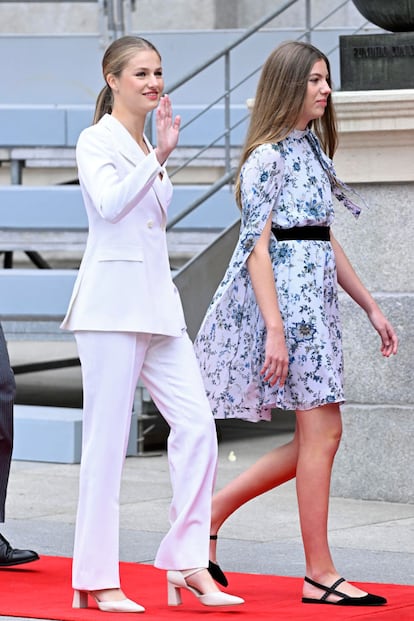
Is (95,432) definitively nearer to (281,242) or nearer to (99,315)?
(99,315)

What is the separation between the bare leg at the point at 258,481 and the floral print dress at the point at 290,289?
7.9 inches

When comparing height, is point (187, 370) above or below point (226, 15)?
below

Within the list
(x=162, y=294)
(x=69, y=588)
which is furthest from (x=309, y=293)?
(x=69, y=588)

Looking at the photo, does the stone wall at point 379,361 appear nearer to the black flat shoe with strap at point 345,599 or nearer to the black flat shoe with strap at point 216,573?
the black flat shoe with strap at point 216,573

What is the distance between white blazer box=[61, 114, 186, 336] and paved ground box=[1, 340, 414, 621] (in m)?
1.04

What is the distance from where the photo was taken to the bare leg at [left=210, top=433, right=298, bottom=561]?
592 centimetres

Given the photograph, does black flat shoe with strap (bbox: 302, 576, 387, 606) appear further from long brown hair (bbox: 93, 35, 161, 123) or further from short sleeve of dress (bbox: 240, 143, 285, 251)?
long brown hair (bbox: 93, 35, 161, 123)

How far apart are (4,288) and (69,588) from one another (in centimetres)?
444

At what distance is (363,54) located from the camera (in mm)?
8094

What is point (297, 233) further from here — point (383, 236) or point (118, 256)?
point (383, 236)

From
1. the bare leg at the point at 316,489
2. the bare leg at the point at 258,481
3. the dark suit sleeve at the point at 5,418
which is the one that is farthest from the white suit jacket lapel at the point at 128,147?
the dark suit sleeve at the point at 5,418

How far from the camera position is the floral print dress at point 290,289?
5680mm

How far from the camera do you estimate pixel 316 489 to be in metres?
5.70

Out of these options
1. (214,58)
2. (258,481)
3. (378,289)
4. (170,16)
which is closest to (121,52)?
(258,481)
